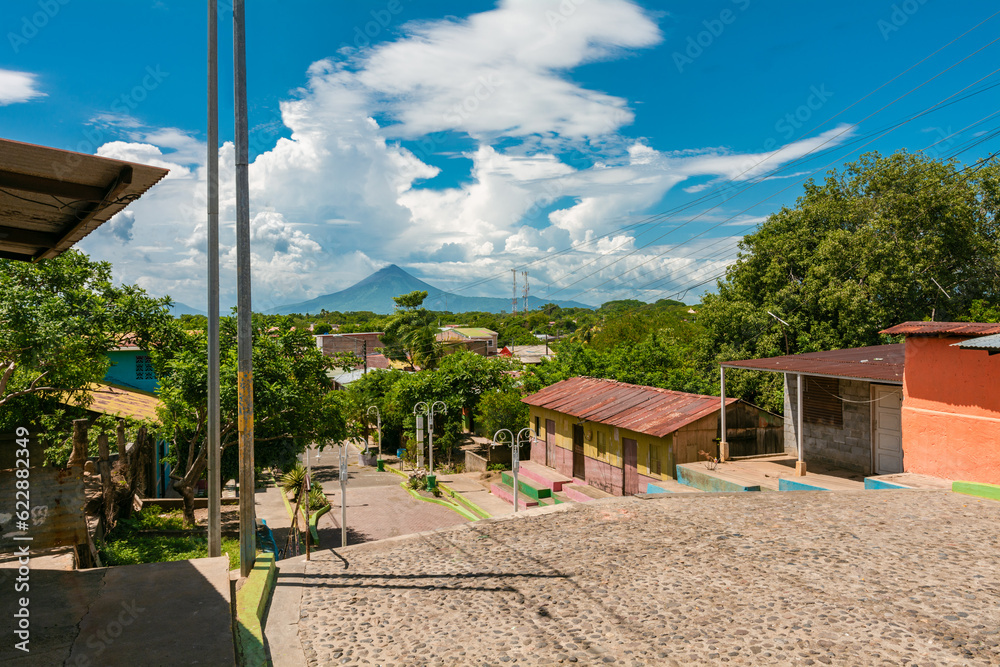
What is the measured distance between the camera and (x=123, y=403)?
765 inches

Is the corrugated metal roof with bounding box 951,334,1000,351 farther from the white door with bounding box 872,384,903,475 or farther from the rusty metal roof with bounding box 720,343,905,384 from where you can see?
the white door with bounding box 872,384,903,475

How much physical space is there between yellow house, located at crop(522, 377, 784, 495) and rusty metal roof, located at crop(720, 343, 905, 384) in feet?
7.43

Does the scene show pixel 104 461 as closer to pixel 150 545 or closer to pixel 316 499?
pixel 150 545

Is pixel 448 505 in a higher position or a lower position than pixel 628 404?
lower

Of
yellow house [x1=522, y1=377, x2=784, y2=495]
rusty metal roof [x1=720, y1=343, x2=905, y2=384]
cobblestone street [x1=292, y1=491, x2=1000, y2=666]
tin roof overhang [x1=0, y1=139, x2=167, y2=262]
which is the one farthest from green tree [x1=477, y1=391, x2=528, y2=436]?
tin roof overhang [x1=0, y1=139, x2=167, y2=262]

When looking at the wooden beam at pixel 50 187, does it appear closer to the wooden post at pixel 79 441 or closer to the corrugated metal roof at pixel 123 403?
the wooden post at pixel 79 441

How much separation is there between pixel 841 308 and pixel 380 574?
75.4 ft

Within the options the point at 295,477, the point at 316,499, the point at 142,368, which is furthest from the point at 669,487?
the point at 142,368

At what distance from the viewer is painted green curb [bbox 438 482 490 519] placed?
21.1 m

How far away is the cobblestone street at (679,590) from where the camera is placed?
19.5 feet

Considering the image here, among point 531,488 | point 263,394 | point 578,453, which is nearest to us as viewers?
point 263,394

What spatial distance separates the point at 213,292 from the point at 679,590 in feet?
21.1

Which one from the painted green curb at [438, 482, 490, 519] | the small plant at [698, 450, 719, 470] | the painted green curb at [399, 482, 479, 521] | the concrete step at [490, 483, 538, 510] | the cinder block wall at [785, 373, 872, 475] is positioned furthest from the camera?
the concrete step at [490, 483, 538, 510]

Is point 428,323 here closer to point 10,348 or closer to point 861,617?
point 10,348
